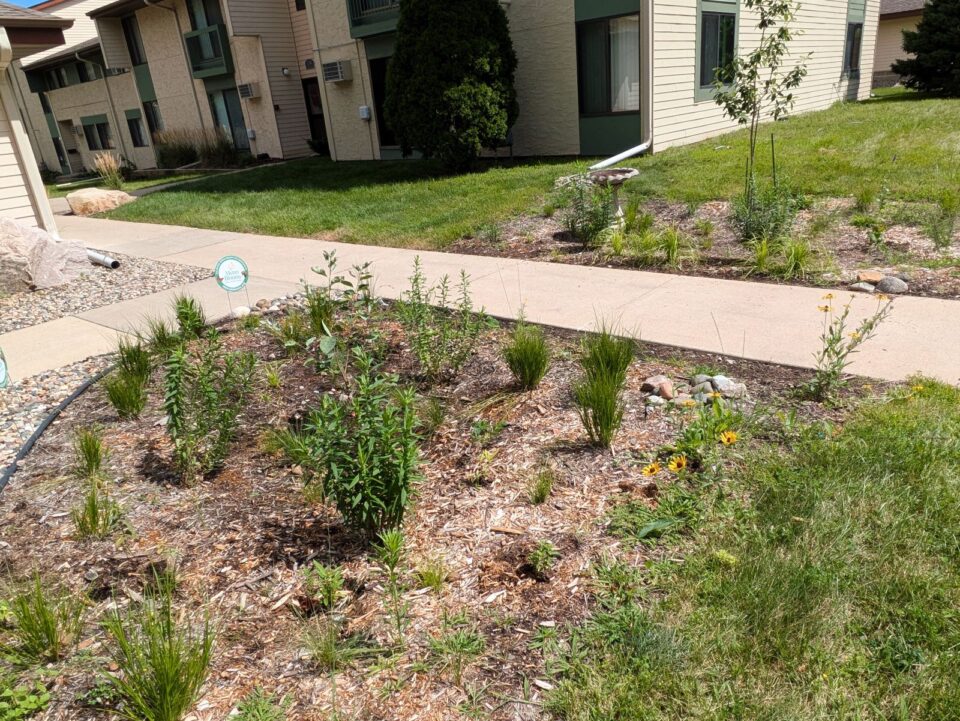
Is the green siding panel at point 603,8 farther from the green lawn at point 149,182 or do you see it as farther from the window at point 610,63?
the green lawn at point 149,182

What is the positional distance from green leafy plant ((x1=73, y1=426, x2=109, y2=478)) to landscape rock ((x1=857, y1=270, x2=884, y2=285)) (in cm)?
549

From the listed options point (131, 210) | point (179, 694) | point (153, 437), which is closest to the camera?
point (179, 694)

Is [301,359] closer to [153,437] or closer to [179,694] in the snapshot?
[153,437]

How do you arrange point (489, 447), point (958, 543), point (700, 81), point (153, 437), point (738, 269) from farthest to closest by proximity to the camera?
1. point (700, 81)
2. point (738, 269)
3. point (153, 437)
4. point (489, 447)
5. point (958, 543)

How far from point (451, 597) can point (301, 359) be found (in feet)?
8.75

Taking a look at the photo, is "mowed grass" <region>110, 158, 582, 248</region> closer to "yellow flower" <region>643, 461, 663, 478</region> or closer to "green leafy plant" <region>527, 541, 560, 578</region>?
"yellow flower" <region>643, 461, 663, 478</region>

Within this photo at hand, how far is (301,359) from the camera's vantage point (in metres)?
4.84

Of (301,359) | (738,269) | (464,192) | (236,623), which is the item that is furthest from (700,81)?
(236,623)

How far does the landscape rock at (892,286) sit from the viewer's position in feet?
17.2

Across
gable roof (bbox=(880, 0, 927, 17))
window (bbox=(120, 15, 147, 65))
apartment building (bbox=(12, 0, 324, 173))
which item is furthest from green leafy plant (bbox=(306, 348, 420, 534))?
gable roof (bbox=(880, 0, 927, 17))

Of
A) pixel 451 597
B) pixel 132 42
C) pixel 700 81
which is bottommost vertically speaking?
pixel 451 597

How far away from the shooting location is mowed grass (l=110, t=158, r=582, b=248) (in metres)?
9.17

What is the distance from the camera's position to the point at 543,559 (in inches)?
105

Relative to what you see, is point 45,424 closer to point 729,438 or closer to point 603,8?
point 729,438
